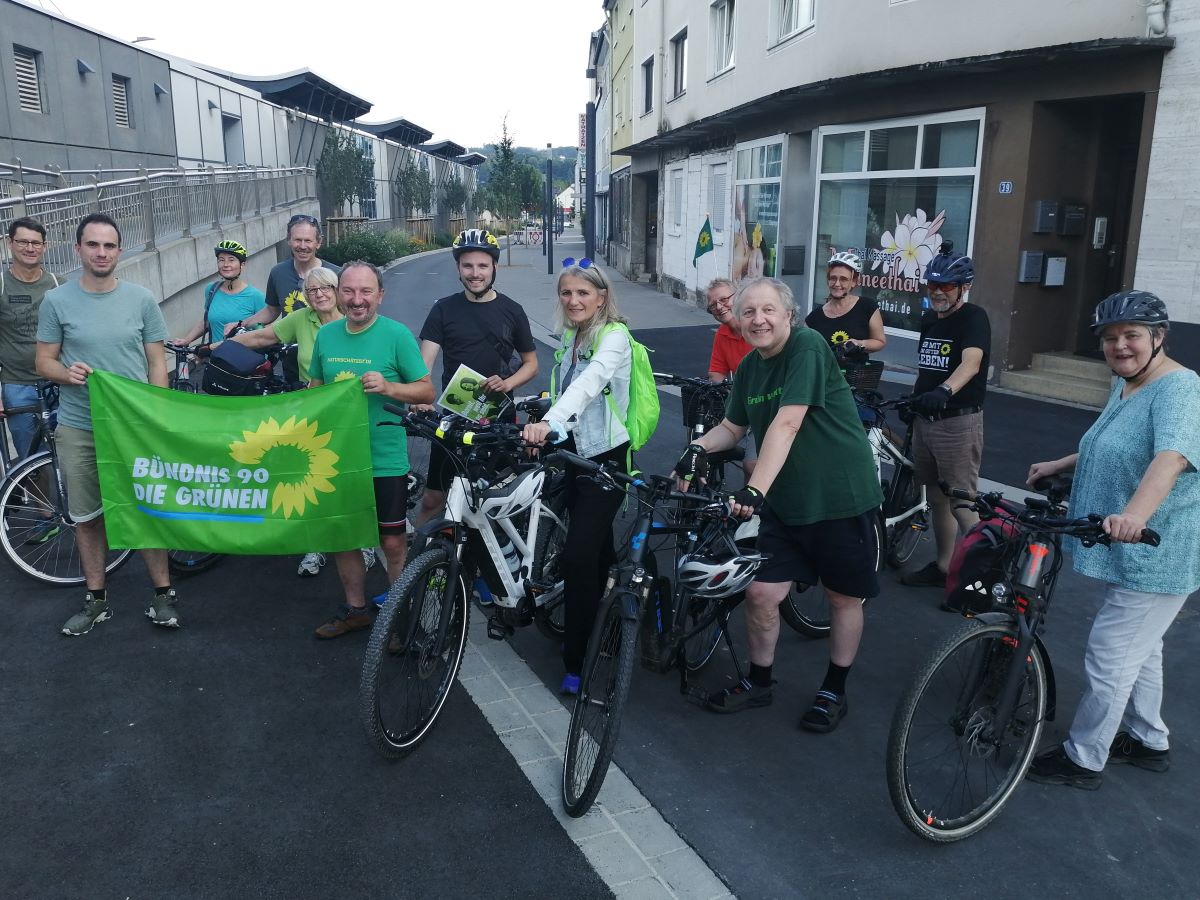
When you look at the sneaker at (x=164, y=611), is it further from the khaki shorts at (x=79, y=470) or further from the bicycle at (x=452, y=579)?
the bicycle at (x=452, y=579)

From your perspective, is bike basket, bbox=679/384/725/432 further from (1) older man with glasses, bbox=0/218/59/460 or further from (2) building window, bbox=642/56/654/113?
(2) building window, bbox=642/56/654/113

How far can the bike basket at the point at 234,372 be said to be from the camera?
6.07 m

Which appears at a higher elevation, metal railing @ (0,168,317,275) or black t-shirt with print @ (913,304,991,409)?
metal railing @ (0,168,317,275)

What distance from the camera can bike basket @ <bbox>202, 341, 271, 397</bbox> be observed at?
6.07m

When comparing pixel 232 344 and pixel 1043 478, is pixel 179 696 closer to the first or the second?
pixel 232 344

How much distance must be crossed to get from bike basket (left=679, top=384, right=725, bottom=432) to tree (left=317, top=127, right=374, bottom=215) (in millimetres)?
37898

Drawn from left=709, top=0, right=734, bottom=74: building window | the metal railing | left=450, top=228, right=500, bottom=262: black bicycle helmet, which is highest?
left=709, top=0, right=734, bottom=74: building window

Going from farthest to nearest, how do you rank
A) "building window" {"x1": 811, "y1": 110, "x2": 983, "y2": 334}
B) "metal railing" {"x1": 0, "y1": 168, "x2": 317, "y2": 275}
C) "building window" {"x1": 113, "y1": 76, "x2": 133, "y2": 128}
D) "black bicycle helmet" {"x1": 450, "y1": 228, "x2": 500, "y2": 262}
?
"building window" {"x1": 113, "y1": 76, "x2": 133, "y2": 128}
"building window" {"x1": 811, "y1": 110, "x2": 983, "y2": 334}
"metal railing" {"x1": 0, "y1": 168, "x2": 317, "y2": 275}
"black bicycle helmet" {"x1": 450, "y1": 228, "x2": 500, "y2": 262}

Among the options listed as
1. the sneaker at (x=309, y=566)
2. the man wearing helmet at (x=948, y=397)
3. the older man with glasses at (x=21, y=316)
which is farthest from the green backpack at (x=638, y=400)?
the older man with glasses at (x=21, y=316)

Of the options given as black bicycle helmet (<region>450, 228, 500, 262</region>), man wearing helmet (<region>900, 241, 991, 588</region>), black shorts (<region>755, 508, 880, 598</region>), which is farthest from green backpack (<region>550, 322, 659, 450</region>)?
man wearing helmet (<region>900, 241, 991, 588</region>)

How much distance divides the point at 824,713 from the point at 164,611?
3526 millimetres

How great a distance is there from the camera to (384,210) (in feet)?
180

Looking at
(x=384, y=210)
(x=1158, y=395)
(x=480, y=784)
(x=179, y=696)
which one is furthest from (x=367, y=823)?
(x=384, y=210)

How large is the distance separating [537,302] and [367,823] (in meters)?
21.4
